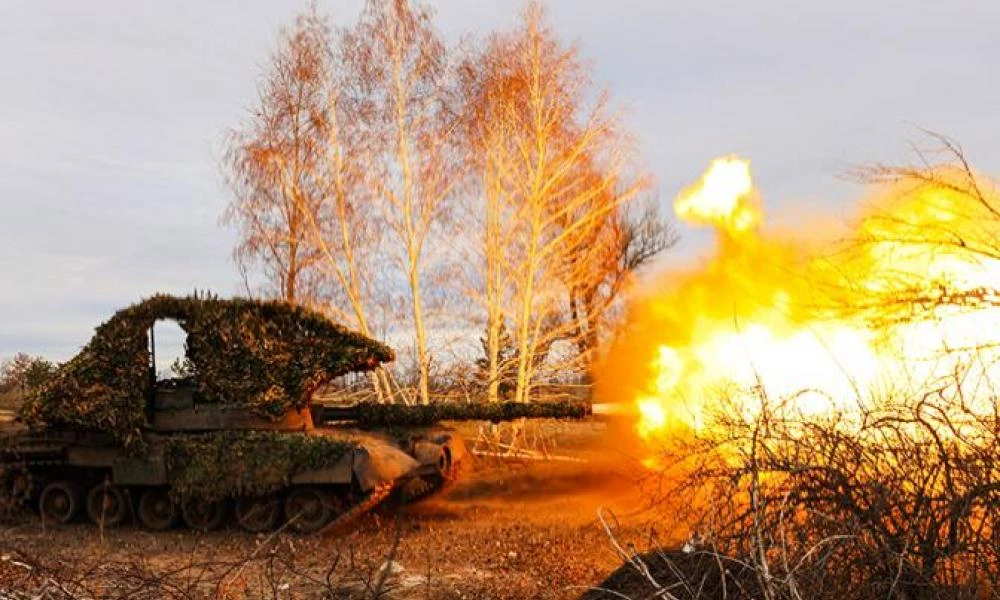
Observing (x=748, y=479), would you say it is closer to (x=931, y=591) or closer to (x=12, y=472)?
(x=931, y=591)

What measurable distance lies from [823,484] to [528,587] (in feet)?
17.0

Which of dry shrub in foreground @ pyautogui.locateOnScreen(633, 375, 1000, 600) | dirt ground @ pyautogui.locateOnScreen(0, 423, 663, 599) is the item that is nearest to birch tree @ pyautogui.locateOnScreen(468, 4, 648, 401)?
dirt ground @ pyautogui.locateOnScreen(0, 423, 663, 599)

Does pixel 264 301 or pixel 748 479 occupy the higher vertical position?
pixel 264 301

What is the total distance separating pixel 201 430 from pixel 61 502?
2777 millimetres

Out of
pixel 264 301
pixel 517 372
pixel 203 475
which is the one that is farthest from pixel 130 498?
pixel 517 372

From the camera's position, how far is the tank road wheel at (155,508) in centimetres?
1606

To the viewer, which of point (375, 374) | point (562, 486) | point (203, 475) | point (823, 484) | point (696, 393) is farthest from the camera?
point (375, 374)

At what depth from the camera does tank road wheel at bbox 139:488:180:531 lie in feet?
52.7

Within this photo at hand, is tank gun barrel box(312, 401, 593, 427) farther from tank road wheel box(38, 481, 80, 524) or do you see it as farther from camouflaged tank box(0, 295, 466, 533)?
tank road wheel box(38, 481, 80, 524)

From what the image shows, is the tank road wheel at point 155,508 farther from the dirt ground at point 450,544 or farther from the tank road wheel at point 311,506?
the tank road wheel at point 311,506

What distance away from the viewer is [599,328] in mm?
23422

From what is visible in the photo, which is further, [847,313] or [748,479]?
[847,313]

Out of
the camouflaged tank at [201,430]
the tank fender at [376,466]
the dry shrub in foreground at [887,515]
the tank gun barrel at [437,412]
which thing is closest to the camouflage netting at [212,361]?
the camouflaged tank at [201,430]

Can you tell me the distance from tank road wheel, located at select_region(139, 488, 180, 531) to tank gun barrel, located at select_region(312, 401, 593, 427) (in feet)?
9.60
